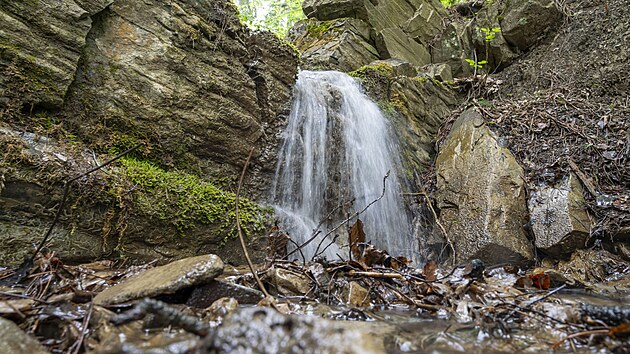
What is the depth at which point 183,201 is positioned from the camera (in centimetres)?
332

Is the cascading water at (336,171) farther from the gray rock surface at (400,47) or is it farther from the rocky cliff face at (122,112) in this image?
the gray rock surface at (400,47)

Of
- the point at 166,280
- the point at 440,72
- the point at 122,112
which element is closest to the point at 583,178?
the point at 440,72

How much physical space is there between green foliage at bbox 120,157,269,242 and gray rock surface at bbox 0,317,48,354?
6.01ft

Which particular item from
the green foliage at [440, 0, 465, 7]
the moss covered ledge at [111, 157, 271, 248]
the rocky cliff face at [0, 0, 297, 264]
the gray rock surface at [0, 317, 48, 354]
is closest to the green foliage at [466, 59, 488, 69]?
the green foliage at [440, 0, 465, 7]

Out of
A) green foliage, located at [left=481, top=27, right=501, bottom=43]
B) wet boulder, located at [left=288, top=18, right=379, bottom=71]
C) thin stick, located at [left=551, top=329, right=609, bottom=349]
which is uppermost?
green foliage, located at [left=481, top=27, right=501, bottom=43]

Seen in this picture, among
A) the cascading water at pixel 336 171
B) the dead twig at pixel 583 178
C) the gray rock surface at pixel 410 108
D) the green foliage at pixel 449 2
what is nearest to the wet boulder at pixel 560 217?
the dead twig at pixel 583 178

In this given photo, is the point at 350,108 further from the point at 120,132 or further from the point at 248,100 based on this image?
the point at 120,132

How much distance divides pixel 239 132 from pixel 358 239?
1995mm

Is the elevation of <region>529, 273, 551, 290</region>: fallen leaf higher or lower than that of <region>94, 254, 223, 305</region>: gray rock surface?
higher

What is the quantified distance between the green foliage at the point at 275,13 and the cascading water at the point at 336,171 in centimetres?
849

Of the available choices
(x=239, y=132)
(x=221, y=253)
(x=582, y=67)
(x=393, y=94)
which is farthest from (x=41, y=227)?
(x=582, y=67)

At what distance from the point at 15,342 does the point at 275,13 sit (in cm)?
1769

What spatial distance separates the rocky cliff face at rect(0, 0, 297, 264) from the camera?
2707mm

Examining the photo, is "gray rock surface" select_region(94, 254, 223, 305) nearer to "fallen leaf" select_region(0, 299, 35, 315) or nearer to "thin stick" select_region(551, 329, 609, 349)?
"fallen leaf" select_region(0, 299, 35, 315)
